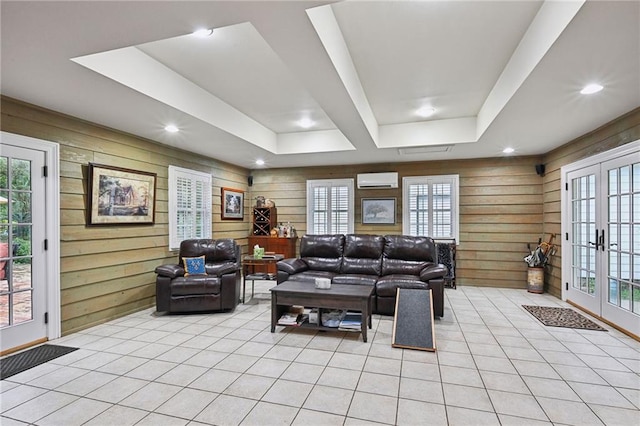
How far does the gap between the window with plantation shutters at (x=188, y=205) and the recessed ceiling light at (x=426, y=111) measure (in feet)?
12.1

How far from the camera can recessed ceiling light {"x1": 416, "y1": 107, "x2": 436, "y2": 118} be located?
14.5 feet

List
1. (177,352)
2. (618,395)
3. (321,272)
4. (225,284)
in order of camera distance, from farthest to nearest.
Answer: (321,272) < (225,284) < (177,352) < (618,395)

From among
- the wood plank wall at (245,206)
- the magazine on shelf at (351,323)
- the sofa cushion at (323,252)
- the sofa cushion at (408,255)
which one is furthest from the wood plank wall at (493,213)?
the magazine on shelf at (351,323)

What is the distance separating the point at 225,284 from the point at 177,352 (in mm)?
1280

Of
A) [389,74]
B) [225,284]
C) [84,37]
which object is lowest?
[225,284]

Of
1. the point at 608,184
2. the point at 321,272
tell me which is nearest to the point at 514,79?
the point at 608,184

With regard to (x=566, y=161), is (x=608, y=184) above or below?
below

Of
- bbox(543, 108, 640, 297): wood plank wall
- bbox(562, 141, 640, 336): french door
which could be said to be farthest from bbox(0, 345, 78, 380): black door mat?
bbox(543, 108, 640, 297): wood plank wall

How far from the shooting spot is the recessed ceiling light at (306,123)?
4919 millimetres

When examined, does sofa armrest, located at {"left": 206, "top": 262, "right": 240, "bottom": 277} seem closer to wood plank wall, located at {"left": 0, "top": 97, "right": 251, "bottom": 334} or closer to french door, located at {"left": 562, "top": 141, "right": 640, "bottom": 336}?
wood plank wall, located at {"left": 0, "top": 97, "right": 251, "bottom": 334}

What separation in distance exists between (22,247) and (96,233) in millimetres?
705

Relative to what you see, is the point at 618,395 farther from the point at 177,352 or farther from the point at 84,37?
the point at 84,37

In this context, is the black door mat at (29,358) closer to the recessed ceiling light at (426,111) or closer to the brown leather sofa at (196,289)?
the brown leather sofa at (196,289)

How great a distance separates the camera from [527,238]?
5781 millimetres
